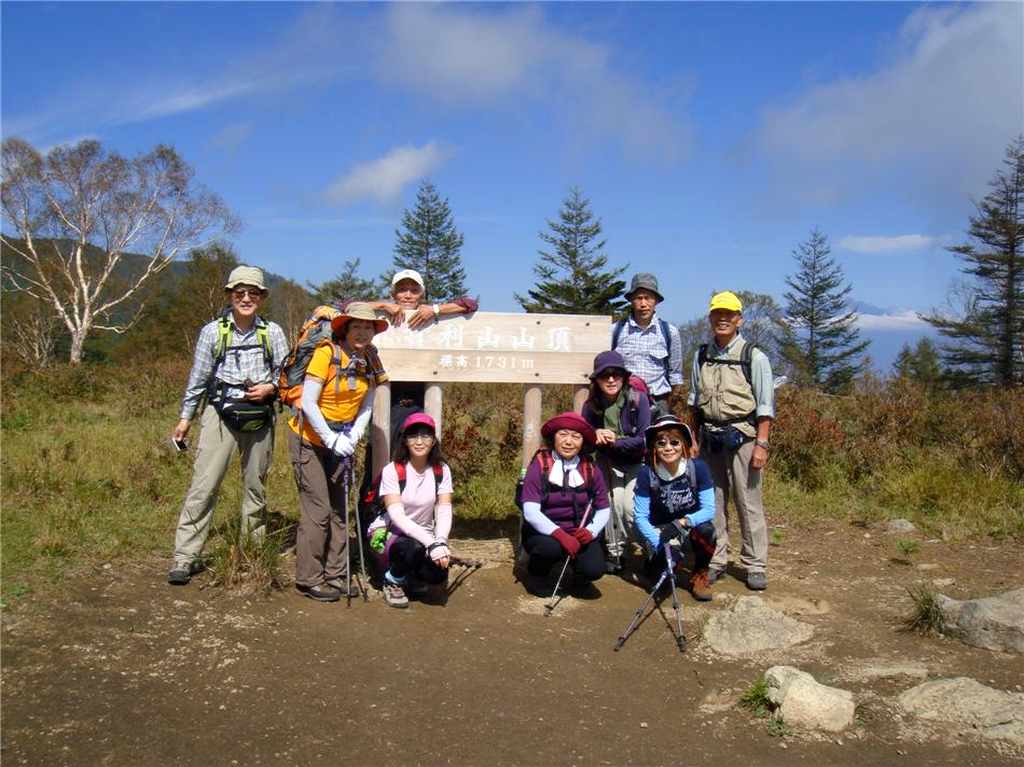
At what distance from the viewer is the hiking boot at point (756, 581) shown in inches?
216

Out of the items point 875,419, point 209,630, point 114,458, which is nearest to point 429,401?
point 209,630

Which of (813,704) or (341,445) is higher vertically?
(341,445)

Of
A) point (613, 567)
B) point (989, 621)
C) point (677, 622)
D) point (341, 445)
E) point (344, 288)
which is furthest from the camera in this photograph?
point (344, 288)

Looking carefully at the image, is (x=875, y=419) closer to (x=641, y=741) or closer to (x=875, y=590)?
(x=875, y=590)

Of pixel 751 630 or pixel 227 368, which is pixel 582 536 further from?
pixel 227 368

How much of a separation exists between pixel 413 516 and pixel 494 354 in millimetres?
1458

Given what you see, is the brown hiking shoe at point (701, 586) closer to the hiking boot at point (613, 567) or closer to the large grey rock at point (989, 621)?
the hiking boot at point (613, 567)

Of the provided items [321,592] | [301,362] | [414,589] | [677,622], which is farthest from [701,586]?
[301,362]

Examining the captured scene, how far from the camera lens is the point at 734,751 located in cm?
339

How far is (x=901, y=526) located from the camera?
678cm

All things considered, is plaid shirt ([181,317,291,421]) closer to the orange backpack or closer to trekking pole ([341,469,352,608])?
the orange backpack

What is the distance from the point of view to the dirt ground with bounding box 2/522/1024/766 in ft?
11.0

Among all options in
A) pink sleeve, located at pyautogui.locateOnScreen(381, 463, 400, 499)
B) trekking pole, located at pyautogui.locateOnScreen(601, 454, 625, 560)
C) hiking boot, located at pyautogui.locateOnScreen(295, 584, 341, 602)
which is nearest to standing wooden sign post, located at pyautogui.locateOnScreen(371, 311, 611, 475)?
trekking pole, located at pyautogui.locateOnScreen(601, 454, 625, 560)

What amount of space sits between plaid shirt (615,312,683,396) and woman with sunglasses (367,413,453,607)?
1660 millimetres
